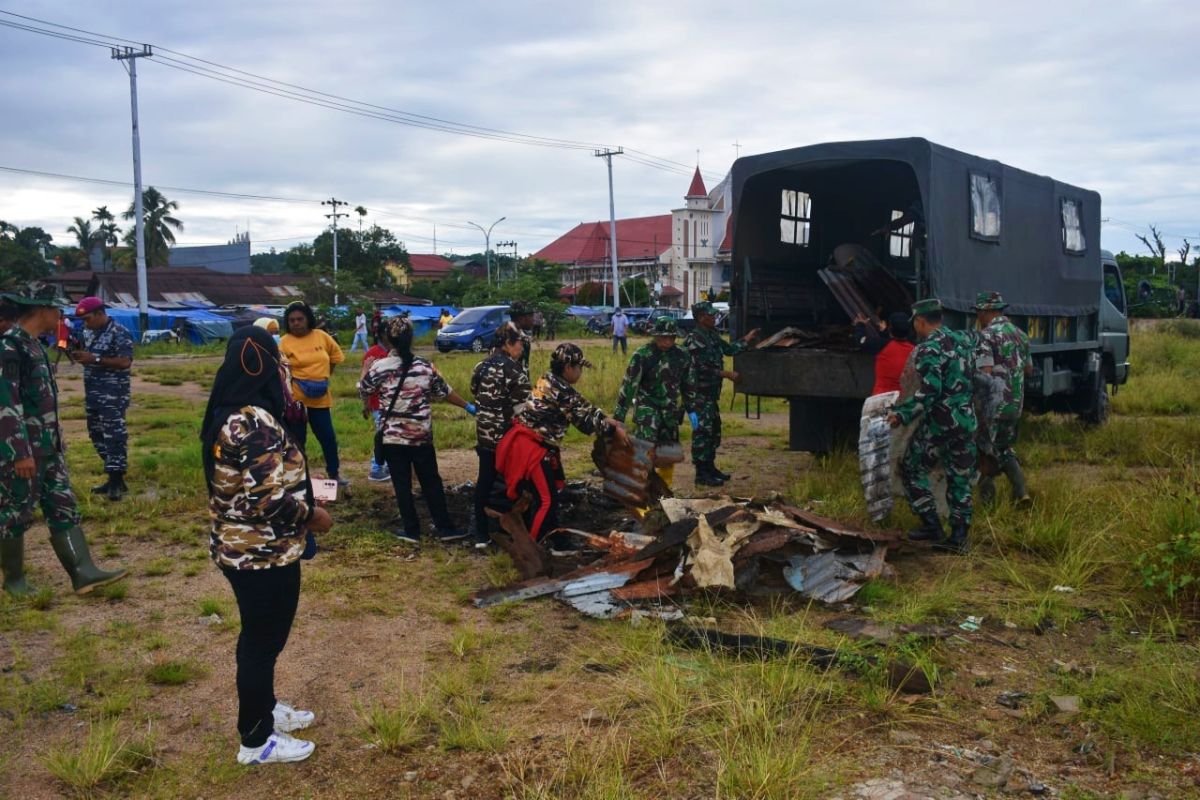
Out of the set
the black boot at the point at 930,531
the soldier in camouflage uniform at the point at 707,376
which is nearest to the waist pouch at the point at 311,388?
the soldier in camouflage uniform at the point at 707,376

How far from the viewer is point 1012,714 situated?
13.0 feet

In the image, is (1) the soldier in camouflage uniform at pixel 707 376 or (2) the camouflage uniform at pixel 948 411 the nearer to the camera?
(2) the camouflage uniform at pixel 948 411

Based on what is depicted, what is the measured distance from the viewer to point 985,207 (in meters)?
8.55

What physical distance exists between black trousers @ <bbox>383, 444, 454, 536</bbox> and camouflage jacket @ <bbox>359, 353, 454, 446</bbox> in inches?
3.7

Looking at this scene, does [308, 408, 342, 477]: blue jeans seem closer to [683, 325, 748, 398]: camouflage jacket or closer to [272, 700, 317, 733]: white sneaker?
[683, 325, 748, 398]: camouflage jacket

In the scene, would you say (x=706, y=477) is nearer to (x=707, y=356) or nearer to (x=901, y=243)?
(x=707, y=356)

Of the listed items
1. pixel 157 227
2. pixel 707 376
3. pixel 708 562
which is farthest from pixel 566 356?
pixel 157 227

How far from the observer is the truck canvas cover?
770cm

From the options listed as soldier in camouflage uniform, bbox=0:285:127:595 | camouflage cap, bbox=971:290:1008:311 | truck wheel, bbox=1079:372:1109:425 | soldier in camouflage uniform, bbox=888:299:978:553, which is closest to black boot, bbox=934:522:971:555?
soldier in camouflage uniform, bbox=888:299:978:553

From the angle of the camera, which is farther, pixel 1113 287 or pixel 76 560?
pixel 1113 287

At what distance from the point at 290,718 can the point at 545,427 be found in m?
2.65

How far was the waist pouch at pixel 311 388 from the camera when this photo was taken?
7875 mm

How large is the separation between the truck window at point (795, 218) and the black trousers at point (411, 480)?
Answer: 448cm

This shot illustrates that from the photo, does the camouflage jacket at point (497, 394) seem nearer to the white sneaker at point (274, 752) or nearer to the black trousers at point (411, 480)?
the black trousers at point (411, 480)
